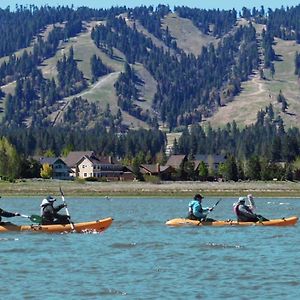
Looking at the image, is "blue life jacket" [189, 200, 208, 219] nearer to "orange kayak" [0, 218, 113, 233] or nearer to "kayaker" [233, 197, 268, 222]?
"kayaker" [233, 197, 268, 222]

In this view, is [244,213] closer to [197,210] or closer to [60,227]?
[197,210]

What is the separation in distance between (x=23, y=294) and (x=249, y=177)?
15825cm

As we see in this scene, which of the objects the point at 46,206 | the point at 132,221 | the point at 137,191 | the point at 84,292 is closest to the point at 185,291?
the point at 84,292

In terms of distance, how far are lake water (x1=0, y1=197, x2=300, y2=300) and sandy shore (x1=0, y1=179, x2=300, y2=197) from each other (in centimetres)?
8307

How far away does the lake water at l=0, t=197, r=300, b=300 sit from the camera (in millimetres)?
32281

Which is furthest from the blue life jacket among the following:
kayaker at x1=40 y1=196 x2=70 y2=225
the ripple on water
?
the ripple on water

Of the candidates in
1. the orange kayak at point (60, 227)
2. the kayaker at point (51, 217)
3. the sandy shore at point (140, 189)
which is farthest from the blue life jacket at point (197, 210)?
the sandy shore at point (140, 189)

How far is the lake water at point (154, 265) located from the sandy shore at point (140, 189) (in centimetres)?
8307

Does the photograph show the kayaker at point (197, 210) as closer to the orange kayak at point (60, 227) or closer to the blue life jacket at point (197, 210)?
the blue life jacket at point (197, 210)

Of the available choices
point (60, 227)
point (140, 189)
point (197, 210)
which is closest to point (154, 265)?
point (60, 227)

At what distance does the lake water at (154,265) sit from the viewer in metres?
32.3

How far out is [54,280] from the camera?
3462 centimetres

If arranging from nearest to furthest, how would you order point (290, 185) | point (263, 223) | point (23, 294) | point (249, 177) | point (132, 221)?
point (23, 294) < point (263, 223) < point (132, 221) < point (290, 185) < point (249, 177)

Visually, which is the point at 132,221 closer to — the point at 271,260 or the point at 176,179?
the point at 271,260
